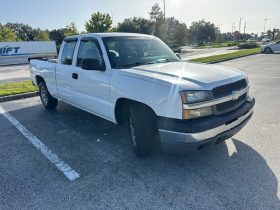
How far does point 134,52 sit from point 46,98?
3485 mm

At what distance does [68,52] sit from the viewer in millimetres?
5668

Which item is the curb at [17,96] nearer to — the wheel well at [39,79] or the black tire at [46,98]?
the wheel well at [39,79]

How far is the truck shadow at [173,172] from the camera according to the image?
3.03 m

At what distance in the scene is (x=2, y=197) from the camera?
3207 millimetres

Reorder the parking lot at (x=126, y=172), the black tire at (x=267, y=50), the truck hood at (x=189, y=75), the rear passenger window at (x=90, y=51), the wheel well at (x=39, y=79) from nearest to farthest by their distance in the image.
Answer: the parking lot at (x=126, y=172), the truck hood at (x=189, y=75), the rear passenger window at (x=90, y=51), the wheel well at (x=39, y=79), the black tire at (x=267, y=50)

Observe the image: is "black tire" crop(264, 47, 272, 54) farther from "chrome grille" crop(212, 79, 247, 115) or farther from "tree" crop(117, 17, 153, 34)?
"tree" crop(117, 17, 153, 34)

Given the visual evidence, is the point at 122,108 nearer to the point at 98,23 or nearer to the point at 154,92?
the point at 154,92

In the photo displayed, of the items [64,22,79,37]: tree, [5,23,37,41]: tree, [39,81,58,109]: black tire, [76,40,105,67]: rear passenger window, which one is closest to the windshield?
[76,40,105,67]: rear passenger window

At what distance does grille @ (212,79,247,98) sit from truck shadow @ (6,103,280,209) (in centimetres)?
99

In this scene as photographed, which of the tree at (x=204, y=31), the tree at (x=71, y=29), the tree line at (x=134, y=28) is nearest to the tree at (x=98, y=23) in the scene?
the tree line at (x=134, y=28)

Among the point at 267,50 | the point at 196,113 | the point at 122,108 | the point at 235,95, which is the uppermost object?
the point at 235,95

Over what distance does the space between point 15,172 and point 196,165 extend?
2542 mm

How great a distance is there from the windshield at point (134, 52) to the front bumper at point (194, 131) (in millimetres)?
1402

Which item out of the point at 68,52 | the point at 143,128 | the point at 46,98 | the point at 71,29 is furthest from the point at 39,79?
the point at 71,29
